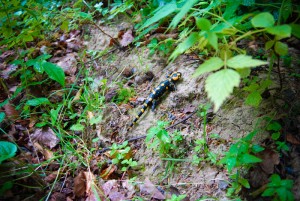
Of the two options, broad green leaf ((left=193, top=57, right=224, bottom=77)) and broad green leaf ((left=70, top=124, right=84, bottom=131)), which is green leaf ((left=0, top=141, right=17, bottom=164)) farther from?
broad green leaf ((left=193, top=57, right=224, bottom=77))

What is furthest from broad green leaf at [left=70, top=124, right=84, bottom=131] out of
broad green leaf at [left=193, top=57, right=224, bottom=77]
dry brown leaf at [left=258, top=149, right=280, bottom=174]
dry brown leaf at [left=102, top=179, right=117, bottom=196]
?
broad green leaf at [left=193, top=57, right=224, bottom=77]

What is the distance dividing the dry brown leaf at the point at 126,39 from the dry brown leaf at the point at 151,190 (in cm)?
215

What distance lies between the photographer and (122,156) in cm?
246

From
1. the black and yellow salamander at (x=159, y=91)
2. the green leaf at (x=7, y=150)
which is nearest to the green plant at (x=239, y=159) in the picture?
the black and yellow salamander at (x=159, y=91)

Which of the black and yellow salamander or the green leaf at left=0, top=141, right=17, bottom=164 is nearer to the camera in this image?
the green leaf at left=0, top=141, right=17, bottom=164

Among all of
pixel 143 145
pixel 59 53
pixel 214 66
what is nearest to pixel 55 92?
pixel 59 53

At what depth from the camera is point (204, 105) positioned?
2.43 m

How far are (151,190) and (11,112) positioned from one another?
218 centimetres

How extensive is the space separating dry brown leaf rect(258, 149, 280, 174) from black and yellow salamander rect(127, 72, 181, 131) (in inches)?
49.6

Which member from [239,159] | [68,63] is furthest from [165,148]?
[68,63]

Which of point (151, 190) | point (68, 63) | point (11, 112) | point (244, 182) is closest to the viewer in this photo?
point (244, 182)

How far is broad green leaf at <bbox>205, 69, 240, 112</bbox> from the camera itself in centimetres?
93

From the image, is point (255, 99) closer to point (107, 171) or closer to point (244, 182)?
point (244, 182)

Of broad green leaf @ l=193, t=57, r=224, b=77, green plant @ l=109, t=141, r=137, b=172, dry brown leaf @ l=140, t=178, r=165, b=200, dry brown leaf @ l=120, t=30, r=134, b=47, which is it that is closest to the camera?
broad green leaf @ l=193, t=57, r=224, b=77
